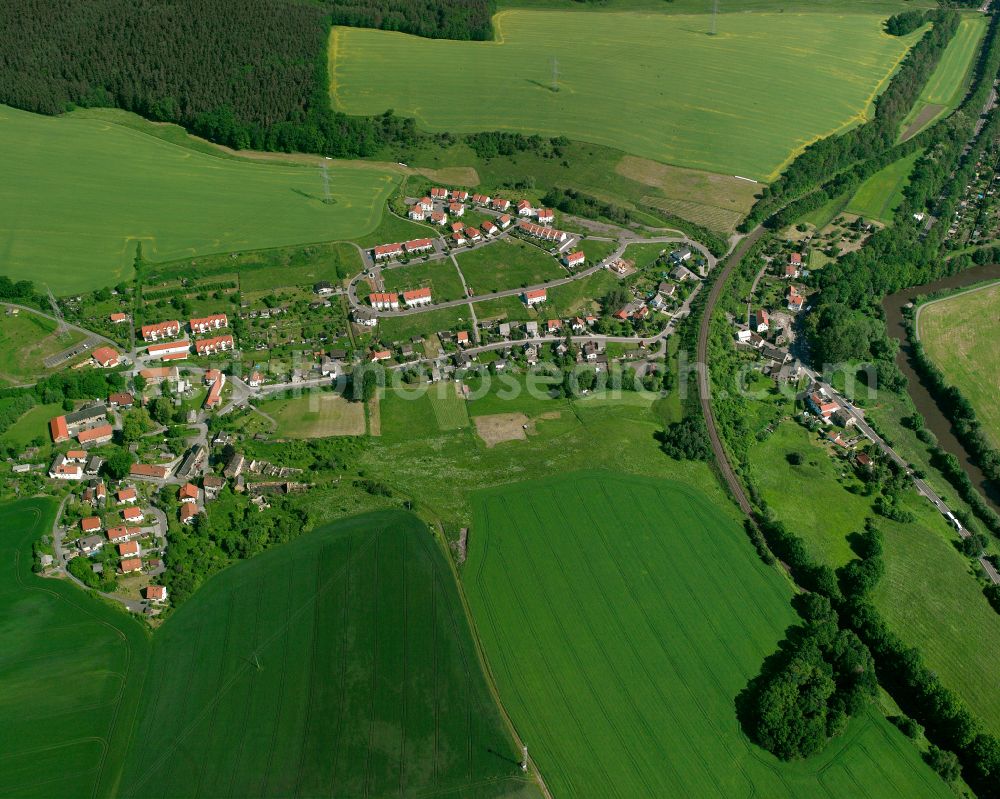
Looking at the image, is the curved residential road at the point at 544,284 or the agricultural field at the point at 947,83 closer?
the curved residential road at the point at 544,284

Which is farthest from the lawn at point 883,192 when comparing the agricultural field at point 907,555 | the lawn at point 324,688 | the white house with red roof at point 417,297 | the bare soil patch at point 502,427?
the lawn at point 324,688

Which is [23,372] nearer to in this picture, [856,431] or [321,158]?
[321,158]

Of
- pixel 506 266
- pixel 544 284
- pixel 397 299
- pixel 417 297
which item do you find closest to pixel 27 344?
pixel 397 299

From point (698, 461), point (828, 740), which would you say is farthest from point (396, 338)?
point (828, 740)

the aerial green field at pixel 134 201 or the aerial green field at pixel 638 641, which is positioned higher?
the aerial green field at pixel 134 201

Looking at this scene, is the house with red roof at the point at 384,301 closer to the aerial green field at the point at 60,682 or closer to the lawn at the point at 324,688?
the lawn at the point at 324,688

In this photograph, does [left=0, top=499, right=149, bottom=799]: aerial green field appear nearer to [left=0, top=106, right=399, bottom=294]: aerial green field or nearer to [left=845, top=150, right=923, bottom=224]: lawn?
[left=0, top=106, right=399, bottom=294]: aerial green field

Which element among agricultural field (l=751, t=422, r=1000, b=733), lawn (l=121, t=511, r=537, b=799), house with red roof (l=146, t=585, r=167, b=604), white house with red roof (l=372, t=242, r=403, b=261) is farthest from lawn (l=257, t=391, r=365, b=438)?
agricultural field (l=751, t=422, r=1000, b=733)
